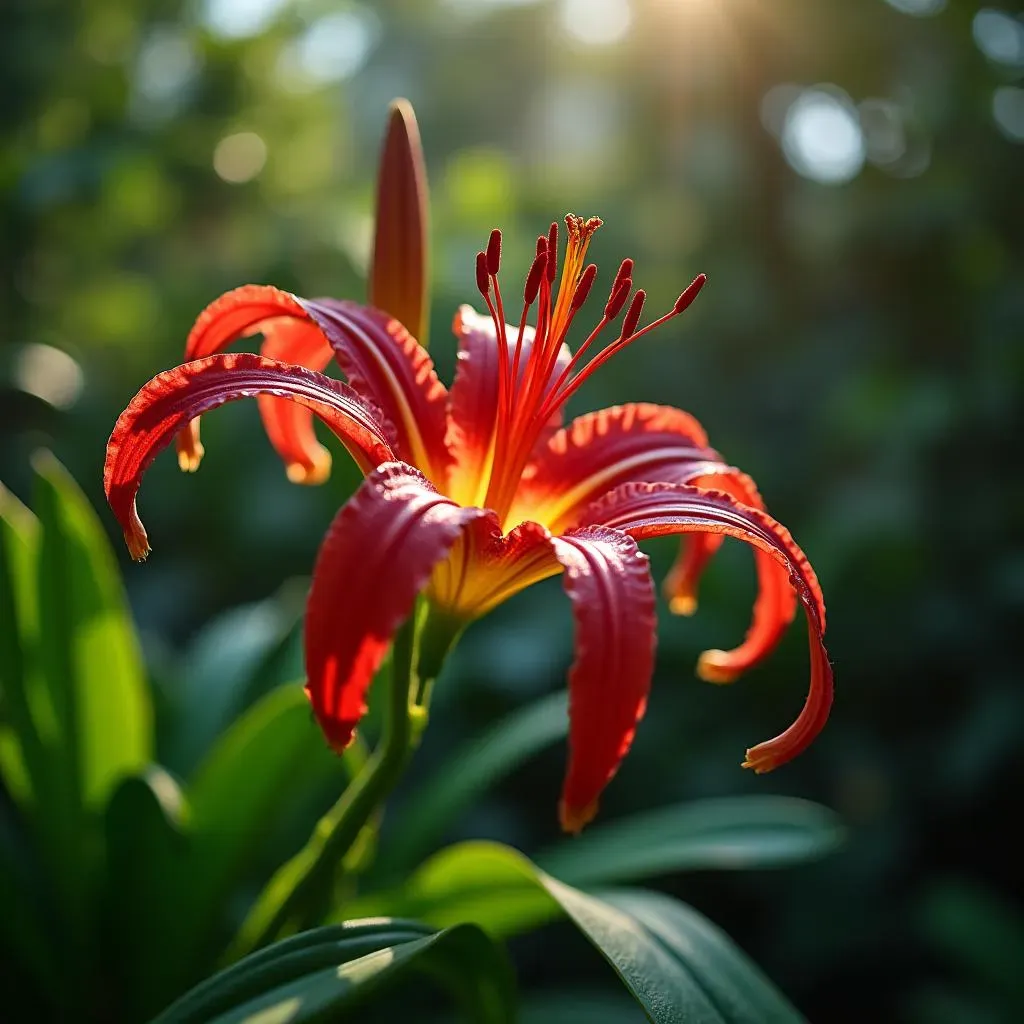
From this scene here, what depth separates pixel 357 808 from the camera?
609 mm

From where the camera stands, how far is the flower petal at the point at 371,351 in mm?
631

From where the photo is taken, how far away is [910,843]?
4.91 ft

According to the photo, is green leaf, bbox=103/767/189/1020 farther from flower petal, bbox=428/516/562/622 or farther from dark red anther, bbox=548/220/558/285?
dark red anther, bbox=548/220/558/285

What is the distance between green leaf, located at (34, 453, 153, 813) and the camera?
34.0 inches

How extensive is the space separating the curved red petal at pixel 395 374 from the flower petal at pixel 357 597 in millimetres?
164

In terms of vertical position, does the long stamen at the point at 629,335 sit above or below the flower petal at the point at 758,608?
above

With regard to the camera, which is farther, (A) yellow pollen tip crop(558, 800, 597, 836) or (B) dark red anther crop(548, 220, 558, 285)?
(B) dark red anther crop(548, 220, 558, 285)

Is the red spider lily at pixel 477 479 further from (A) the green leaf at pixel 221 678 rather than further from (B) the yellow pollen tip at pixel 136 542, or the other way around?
(A) the green leaf at pixel 221 678

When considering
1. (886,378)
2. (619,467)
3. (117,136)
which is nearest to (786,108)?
(886,378)

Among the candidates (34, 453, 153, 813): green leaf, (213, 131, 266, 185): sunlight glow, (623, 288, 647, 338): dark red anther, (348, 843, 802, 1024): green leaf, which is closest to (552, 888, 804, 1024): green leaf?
(348, 843, 802, 1024): green leaf

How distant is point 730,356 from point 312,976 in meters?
1.88

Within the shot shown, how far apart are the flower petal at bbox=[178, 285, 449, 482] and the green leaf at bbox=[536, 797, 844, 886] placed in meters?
0.41

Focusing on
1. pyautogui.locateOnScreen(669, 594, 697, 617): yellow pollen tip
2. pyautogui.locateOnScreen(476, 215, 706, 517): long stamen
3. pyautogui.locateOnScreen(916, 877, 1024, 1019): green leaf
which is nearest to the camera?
pyautogui.locateOnScreen(476, 215, 706, 517): long stamen

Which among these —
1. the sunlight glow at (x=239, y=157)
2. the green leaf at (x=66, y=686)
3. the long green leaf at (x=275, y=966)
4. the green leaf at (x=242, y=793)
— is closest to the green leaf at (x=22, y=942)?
the green leaf at (x=66, y=686)
